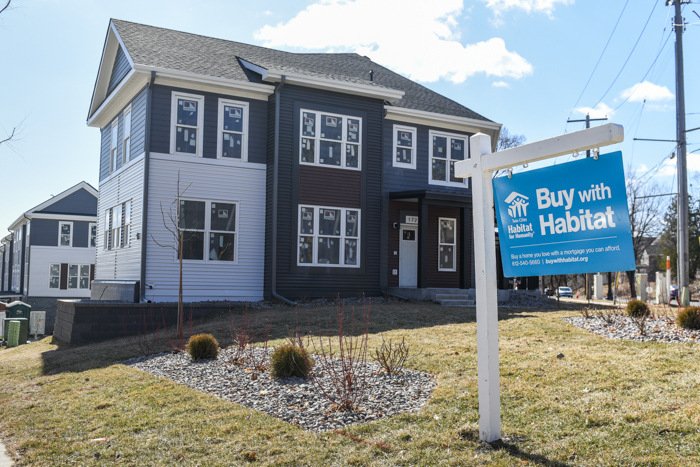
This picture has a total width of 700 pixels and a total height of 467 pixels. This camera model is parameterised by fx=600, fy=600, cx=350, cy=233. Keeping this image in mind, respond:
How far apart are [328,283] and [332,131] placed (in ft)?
14.6

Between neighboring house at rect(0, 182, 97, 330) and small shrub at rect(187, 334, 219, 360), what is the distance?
1229 inches

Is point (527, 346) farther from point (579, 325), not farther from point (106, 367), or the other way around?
point (106, 367)

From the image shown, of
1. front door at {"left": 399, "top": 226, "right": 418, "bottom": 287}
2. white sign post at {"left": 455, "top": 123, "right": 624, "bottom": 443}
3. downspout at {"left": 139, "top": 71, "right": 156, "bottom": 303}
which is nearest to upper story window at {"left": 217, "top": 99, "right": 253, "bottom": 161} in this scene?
downspout at {"left": 139, "top": 71, "right": 156, "bottom": 303}

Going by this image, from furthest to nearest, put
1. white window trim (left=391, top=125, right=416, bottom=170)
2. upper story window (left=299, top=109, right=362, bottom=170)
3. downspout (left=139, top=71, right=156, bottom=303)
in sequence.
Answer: white window trim (left=391, top=125, right=416, bottom=170) < upper story window (left=299, top=109, right=362, bottom=170) < downspout (left=139, top=71, right=156, bottom=303)

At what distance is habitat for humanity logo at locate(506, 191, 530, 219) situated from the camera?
191 inches

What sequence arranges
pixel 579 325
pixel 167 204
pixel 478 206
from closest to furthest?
pixel 478 206 < pixel 579 325 < pixel 167 204

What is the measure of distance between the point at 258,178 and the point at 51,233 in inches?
1008

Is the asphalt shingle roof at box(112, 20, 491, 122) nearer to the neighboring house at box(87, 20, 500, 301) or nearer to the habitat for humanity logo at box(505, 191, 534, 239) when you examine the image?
the neighboring house at box(87, 20, 500, 301)

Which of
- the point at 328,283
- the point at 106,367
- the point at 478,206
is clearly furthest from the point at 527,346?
the point at 328,283

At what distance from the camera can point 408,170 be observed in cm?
1944

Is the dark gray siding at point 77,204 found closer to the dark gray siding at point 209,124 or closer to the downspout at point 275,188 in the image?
the dark gray siding at point 209,124

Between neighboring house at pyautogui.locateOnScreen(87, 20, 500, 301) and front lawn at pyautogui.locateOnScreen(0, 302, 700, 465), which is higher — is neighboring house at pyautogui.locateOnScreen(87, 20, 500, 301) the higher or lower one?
the higher one

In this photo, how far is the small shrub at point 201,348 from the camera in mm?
9008

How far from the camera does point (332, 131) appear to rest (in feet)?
57.8
